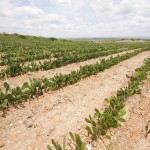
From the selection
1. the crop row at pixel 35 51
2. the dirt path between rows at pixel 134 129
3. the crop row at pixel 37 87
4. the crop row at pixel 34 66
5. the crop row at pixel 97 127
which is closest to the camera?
the crop row at pixel 97 127

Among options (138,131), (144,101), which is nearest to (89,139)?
(138,131)

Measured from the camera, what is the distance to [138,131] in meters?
5.43

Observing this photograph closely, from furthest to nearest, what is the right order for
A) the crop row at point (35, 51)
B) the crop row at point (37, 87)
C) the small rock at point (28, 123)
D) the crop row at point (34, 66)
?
1. the crop row at point (35, 51)
2. the crop row at point (34, 66)
3. the crop row at point (37, 87)
4. the small rock at point (28, 123)

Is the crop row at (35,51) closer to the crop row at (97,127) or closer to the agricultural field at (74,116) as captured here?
the agricultural field at (74,116)

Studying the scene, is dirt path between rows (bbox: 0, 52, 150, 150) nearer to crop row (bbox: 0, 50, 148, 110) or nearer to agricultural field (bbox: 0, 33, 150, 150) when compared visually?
agricultural field (bbox: 0, 33, 150, 150)

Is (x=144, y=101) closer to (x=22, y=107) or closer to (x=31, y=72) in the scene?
(x=22, y=107)

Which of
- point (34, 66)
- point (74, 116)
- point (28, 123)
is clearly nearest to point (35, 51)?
point (34, 66)

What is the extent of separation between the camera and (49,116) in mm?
5750

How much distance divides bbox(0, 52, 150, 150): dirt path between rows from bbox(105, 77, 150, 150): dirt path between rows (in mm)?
927

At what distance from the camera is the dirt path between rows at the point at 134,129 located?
4836 millimetres

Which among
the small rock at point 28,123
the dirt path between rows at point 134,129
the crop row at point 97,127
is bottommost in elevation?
the dirt path between rows at point 134,129

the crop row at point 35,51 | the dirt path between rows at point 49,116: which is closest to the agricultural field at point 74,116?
the dirt path between rows at point 49,116

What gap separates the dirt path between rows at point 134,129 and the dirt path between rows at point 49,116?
3.04 ft

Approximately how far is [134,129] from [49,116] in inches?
89.3
